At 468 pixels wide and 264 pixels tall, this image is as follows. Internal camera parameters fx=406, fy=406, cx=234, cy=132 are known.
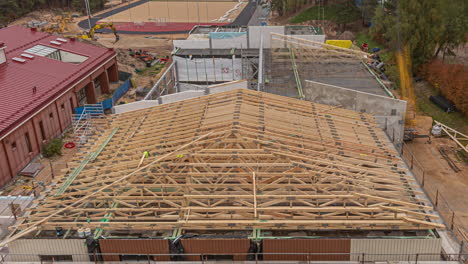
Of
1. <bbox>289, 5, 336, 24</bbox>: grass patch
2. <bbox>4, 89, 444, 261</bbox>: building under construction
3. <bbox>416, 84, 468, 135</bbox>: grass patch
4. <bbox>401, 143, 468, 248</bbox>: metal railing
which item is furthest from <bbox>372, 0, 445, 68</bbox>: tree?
<bbox>289, 5, 336, 24</bbox>: grass patch

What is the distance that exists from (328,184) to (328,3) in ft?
239

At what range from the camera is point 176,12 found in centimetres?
9975

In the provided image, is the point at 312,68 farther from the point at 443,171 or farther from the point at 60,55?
the point at 60,55

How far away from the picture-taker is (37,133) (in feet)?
106

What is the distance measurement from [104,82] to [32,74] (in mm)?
10540

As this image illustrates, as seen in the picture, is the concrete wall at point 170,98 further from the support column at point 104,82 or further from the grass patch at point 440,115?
the grass patch at point 440,115

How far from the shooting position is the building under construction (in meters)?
16.5

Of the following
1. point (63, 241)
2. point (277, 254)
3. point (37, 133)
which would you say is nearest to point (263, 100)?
point (277, 254)

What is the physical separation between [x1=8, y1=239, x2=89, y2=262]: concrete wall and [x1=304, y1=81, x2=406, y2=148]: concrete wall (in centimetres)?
1937

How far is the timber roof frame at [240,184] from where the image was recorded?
16.7 meters

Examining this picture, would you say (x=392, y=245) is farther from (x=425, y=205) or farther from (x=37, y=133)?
(x=37, y=133)

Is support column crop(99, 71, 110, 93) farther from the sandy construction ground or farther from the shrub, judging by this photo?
the sandy construction ground

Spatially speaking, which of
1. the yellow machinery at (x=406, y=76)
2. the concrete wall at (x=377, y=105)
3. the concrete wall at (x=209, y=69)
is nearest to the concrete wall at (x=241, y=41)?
the concrete wall at (x=209, y=69)

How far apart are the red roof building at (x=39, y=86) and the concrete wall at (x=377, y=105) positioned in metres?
22.2
